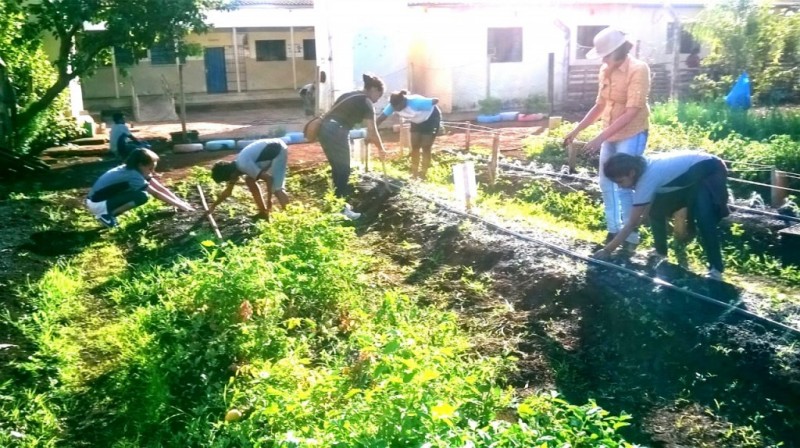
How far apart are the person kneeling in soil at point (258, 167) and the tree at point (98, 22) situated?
5779mm

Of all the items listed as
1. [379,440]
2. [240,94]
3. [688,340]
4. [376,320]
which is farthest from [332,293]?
[240,94]

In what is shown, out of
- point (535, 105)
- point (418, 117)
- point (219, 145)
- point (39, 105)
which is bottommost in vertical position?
point (219, 145)

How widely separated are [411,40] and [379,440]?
19.1m

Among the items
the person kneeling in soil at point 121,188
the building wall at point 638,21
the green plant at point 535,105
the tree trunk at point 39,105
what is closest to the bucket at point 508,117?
the green plant at point 535,105

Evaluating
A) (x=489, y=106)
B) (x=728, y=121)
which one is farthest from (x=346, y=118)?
(x=489, y=106)

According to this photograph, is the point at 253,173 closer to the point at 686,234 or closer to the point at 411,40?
the point at 686,234

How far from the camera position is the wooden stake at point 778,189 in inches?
286

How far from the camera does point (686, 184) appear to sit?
17.5 ft

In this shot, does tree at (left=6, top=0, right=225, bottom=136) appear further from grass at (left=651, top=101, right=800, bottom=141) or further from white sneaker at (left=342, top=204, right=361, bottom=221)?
grass at (left=651, top=101, right=800, bottom=141)

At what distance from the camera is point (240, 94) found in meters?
23.4

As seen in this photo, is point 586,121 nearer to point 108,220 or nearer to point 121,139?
point 108,220

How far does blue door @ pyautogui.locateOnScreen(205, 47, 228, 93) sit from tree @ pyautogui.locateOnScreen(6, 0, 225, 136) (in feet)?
34.1

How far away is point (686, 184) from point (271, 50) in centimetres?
2023

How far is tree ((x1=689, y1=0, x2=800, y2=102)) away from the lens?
1609 cm
